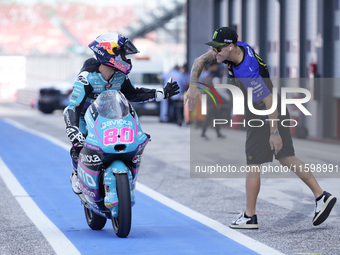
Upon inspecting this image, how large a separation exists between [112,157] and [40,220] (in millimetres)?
1768

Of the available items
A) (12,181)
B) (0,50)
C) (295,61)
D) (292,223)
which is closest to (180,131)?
(295,61)

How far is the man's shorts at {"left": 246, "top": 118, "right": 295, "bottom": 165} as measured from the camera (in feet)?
24.9

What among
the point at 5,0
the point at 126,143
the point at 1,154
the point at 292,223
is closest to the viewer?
the point at 126,143

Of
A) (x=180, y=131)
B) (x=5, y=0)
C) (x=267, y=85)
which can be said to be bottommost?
(x=180, y=131)

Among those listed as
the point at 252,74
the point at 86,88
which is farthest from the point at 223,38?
the point at 86,88

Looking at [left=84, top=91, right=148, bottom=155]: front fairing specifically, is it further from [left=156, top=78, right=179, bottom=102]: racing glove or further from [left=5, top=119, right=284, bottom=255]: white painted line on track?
[left=5, top=119, right=284, bottom=255]: white painted line on track

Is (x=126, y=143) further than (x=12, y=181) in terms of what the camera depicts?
No

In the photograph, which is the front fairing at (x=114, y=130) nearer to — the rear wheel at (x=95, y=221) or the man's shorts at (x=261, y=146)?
the rear wheel at (x=95, y=221)

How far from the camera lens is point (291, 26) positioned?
24062 mm

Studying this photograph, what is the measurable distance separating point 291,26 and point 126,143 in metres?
18.0

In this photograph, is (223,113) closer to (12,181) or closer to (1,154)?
(1,154)

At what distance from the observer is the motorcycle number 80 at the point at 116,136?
6.69m

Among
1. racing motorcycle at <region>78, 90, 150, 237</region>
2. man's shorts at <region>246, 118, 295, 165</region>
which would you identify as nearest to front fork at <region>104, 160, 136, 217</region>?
racing motorcycle at <region>78, 90, 150, 237</region>

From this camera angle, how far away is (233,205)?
9.26m
